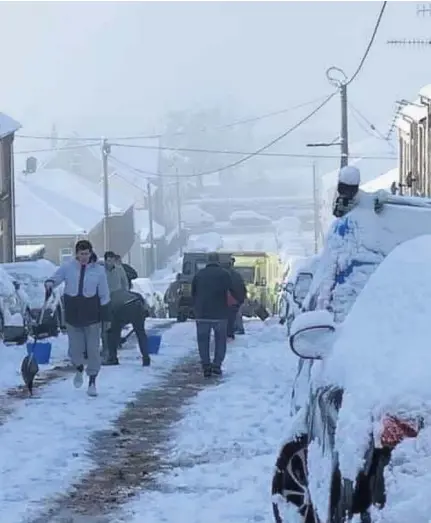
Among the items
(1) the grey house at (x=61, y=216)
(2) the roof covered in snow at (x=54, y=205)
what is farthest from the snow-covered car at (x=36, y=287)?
(2) the roof covered in snow at (x=54, y=205)

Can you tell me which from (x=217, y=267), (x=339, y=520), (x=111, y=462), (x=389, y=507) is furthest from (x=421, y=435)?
(x=217, y=267)

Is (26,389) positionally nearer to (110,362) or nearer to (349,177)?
(110,362)

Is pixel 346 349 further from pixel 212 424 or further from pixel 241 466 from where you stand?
pixel 212 424

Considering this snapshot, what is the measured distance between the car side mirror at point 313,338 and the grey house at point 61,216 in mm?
52307

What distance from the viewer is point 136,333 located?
16562 mm

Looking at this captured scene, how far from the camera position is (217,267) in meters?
15.7

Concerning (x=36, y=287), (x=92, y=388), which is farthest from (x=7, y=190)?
(x=92, y=388)

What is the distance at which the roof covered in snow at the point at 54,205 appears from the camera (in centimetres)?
6201

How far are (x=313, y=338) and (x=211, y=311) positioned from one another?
905 centimetres

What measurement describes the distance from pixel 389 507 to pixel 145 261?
247 ft

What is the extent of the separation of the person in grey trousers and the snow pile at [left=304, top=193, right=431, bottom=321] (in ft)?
12.4

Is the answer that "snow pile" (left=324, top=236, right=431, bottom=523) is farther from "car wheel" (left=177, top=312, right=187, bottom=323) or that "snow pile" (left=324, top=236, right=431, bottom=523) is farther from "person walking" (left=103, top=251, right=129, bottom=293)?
"car wheel" (left=177, top=312, right=187, bottom=323)

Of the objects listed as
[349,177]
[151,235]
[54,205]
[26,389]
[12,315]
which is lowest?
[151,235]

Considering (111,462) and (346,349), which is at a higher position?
(346,349)
